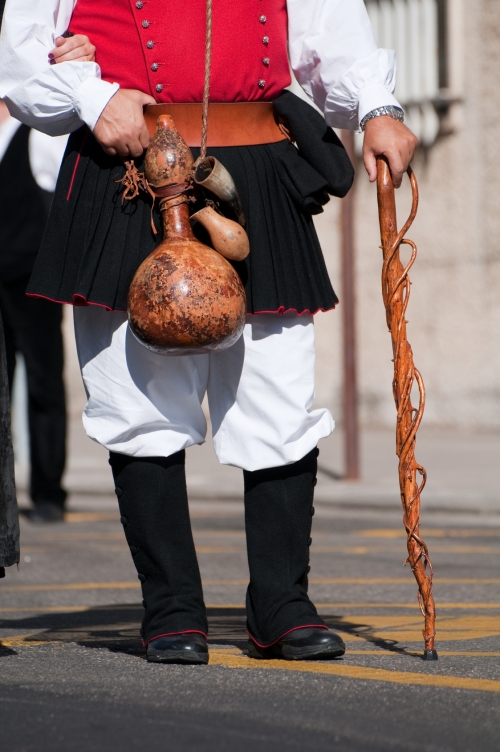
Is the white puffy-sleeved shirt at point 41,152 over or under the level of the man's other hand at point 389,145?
over

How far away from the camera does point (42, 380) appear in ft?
26.5

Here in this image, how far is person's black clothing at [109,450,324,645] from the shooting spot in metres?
3.42

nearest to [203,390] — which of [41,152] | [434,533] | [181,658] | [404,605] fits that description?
[181,658]

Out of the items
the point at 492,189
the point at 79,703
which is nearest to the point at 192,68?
the point at 79,703

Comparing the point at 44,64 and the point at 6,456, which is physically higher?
the point at 44,64

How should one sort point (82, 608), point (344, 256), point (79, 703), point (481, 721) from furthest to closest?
point (344, 256) → point (82, 608) → point (79, 703) → point (481, 721)

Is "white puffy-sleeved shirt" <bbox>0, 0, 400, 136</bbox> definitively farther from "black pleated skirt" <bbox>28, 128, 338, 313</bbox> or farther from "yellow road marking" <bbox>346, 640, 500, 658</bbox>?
"yellow road marking" <bbox>346, 640, 500, 658</bbox>

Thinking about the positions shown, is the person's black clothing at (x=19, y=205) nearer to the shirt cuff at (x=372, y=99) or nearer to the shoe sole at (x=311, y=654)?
the shirt cuff at (x=372, y=99)

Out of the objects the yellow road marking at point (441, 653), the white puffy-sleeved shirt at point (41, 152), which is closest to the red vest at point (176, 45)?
the yellow road marking at point (441, 653)

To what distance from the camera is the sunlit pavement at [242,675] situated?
2.63 metres

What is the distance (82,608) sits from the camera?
470 centimetres

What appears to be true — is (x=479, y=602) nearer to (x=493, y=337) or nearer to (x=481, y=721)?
(x=481, y=721)

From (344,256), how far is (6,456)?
21.9ft

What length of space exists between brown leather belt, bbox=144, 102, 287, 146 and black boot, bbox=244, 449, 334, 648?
2.66ft
